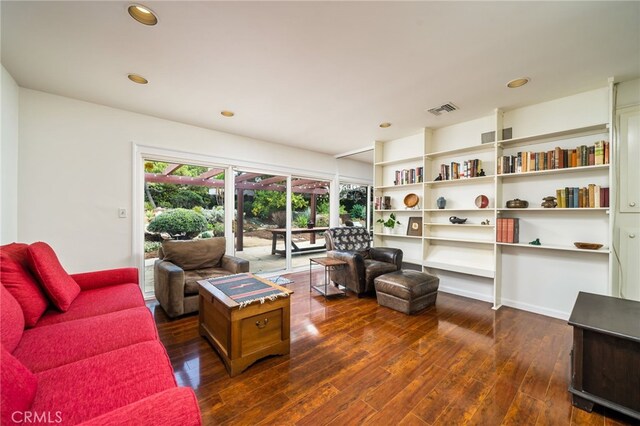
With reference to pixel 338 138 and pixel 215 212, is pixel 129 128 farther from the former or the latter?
pixel 338 138

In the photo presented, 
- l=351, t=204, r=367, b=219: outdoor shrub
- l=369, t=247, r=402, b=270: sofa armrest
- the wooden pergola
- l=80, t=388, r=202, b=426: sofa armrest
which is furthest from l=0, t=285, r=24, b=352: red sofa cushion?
l=351, t=204, r=367, b=219: outdoor shrub

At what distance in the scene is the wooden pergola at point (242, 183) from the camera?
3.78 m

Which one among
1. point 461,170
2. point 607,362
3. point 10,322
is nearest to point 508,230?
point 461,170

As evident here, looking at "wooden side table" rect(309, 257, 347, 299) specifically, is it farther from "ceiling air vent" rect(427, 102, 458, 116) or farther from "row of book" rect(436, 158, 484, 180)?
"ceiling air vent" rect(427, 102, 458, 116)

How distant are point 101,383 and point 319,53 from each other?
2.51m

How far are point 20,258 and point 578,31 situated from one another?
4341 millimetres

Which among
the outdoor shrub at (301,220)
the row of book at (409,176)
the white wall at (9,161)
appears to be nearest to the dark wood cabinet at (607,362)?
the row of book at (409,176)

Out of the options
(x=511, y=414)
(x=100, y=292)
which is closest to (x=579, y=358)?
(x=511, y=414)

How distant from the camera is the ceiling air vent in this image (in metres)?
3.18

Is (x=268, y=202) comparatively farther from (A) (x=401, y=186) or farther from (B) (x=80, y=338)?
(B) (x=80, y=338)

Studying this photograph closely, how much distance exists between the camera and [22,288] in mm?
1580

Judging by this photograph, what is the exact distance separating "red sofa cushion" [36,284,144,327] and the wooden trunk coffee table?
21.9 inches

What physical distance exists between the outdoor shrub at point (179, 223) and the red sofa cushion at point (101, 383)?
274 cm

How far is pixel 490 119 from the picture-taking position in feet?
11.5
